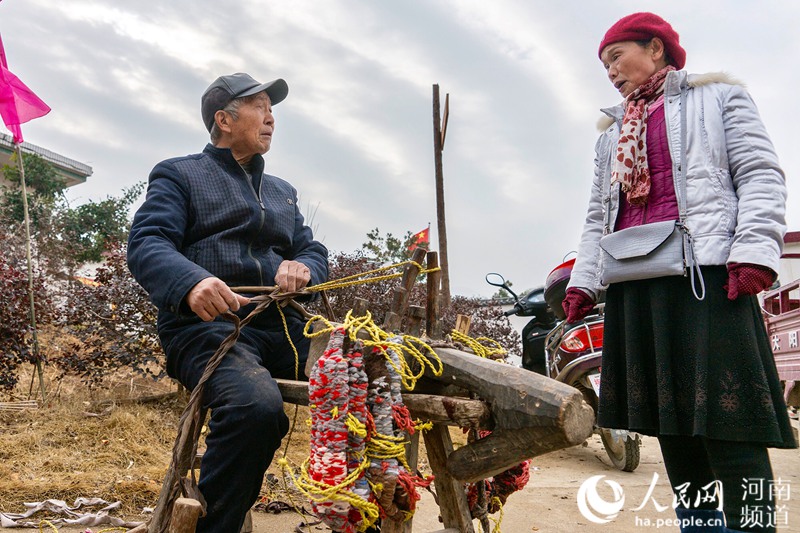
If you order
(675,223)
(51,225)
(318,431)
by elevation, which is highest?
(51,225)

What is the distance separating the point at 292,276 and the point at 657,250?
1277 mm

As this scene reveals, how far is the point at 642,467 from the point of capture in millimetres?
5137

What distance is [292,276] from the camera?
226 centimetres

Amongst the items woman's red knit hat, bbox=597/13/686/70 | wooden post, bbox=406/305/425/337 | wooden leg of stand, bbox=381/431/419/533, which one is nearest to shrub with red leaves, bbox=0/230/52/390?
wooden post, bbox=406/305/425/337

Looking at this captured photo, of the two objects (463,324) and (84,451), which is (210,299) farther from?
(84,451)

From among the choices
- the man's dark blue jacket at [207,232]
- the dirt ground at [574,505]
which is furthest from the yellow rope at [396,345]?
the dirt ground at [574,505]

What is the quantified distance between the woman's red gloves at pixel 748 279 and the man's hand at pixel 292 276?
4.73 feet

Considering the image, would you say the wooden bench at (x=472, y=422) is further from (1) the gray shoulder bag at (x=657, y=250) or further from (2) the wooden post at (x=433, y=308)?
(1) the gray shoulder bag at (x=657, y=250)

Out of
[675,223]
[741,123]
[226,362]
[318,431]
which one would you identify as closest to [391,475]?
[318,431]

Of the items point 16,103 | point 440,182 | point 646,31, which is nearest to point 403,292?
point 646,31

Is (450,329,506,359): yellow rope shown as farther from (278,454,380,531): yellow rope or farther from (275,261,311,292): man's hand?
(278,454,380,531): yellow rope

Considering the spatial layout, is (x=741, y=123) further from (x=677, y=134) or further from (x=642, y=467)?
(x=642, y=467)

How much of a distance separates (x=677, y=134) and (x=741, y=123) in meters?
0.20

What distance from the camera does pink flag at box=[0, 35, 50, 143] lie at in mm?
5387
